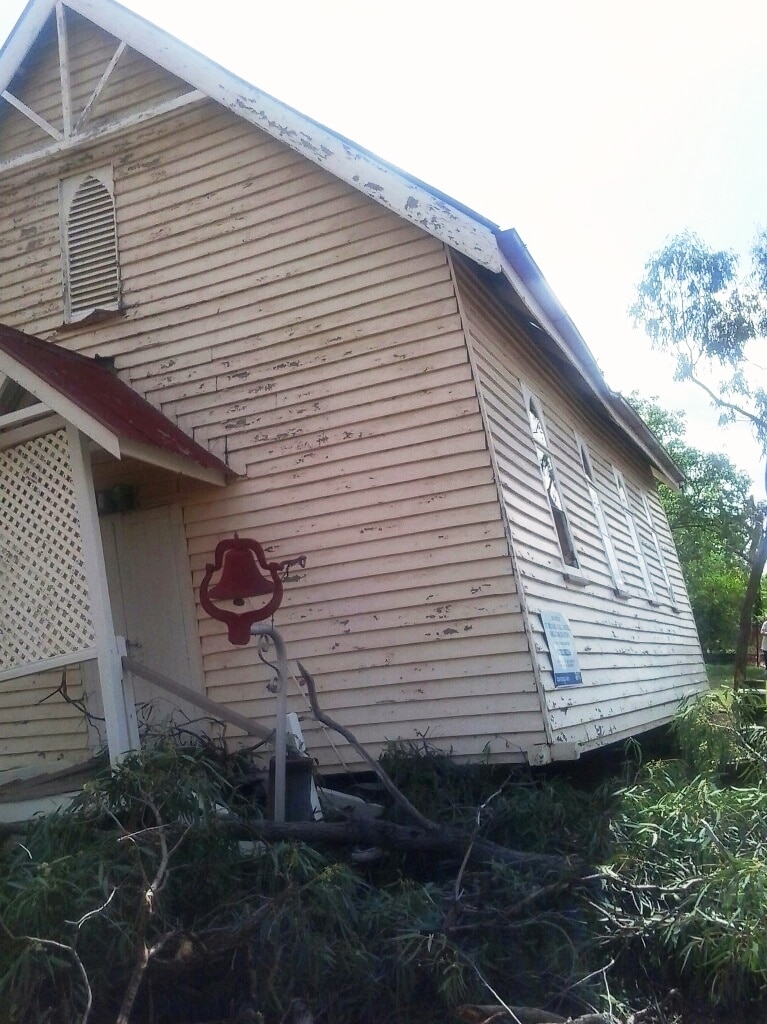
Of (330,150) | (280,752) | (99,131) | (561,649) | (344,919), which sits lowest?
(344,919)

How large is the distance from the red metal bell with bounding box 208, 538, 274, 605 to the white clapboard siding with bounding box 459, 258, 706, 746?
188 cm

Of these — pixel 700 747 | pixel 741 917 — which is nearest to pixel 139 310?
pixel 700 747

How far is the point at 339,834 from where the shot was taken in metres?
4.91

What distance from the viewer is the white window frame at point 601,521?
34.9ft

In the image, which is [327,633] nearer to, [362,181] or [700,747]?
[700,747]

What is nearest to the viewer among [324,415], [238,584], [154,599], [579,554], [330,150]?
[238,584]

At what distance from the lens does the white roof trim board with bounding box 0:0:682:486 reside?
6.65m

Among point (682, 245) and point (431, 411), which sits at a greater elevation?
point (682, 245)

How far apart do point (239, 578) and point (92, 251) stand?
3.60 metres

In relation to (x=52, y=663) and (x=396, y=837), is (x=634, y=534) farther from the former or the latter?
(x=52, y=663)

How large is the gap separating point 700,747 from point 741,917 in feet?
9.54

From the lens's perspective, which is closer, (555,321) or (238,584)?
(238,584)

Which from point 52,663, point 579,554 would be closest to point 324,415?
point 52,663

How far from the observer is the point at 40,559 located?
6.10 meters
